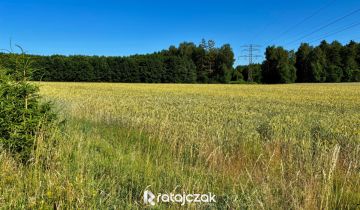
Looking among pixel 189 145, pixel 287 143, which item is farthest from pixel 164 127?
pixel 287 143

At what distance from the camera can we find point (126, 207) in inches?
155

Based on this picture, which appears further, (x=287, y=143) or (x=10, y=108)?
(x=287, y=143)

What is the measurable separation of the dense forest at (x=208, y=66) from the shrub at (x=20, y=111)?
80596 millimetres

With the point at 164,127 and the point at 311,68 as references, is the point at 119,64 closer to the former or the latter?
the point at 311,68

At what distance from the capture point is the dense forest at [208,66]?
87.5m

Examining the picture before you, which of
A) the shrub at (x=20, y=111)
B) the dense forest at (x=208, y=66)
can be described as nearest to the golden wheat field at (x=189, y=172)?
the shrub at (x=20, y=111)

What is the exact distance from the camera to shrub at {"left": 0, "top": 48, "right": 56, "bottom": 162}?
5.61 meters

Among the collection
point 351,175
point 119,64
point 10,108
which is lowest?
point 351,175

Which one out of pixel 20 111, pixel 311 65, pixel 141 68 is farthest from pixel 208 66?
pixel 20 111

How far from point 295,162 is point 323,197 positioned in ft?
5.98

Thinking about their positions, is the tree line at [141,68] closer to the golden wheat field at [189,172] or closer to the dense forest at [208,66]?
the dense forest at [208,66]

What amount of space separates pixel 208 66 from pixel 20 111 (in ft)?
344

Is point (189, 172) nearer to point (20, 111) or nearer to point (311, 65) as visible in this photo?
point (20, 111)

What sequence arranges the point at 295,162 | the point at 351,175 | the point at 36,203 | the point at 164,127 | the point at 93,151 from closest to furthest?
the point at 36,203, the point at 351,175, the point at 295,162, the point at 93,151, the point at 164,127
